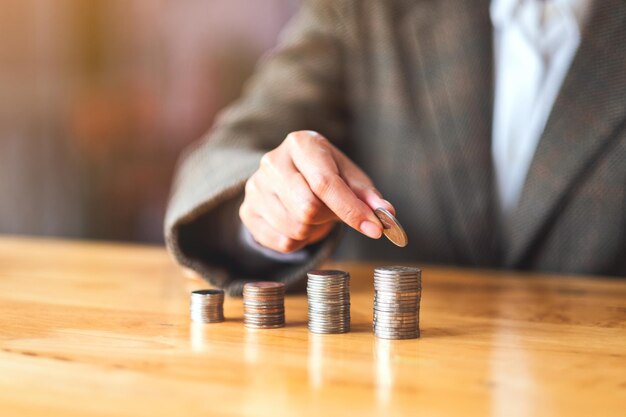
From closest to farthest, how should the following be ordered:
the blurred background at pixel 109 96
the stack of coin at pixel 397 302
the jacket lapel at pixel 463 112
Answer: the stack of coin at pixel 397 302, the jacket lapel at pixel 463 112, the blurred background at pixel 109 96

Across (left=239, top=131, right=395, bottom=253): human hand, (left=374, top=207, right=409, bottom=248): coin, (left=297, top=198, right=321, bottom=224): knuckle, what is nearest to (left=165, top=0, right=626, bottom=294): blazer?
(left=239, top=131, right=395, bottom=253): human hand

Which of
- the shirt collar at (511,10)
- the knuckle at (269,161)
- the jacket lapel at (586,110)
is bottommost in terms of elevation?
the knuckle at (269,161)

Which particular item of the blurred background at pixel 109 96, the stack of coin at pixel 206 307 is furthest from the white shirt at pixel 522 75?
the blurred background at pixel 109 96

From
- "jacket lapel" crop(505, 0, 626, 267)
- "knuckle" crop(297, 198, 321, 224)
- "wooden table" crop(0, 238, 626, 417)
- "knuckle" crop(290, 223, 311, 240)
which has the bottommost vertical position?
"wooden table" crop(0, 238, 626, 417)

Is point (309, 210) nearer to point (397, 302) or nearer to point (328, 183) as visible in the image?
point (328, 183)

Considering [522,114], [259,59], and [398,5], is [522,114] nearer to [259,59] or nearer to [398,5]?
[398,5]

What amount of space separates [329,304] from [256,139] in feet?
2.29

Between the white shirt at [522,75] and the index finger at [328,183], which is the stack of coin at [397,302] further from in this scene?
the white shirt at [522,75]

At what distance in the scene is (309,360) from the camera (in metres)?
0.89

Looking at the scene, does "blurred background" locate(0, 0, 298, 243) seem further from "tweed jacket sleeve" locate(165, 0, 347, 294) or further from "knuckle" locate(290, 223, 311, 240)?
"knuckle" locate(290, 223, 311, 240)

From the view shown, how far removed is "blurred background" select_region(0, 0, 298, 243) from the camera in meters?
3.42

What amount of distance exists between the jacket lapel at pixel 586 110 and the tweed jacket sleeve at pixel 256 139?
1.84ft

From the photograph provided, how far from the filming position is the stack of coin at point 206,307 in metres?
1.10

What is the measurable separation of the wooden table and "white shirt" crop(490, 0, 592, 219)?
488mm
